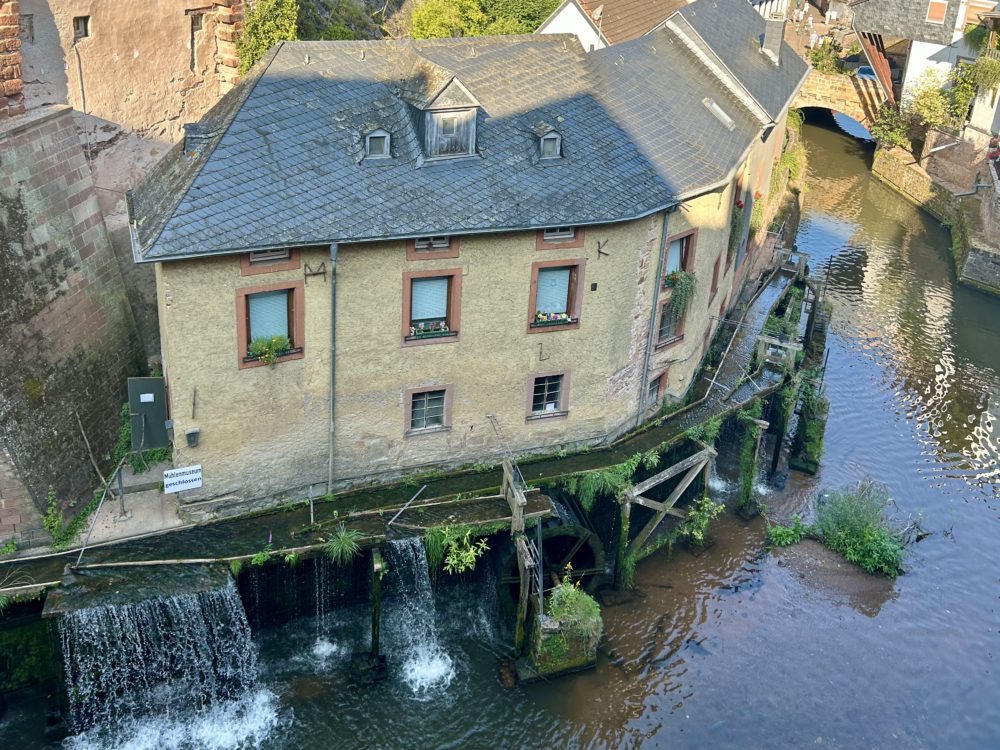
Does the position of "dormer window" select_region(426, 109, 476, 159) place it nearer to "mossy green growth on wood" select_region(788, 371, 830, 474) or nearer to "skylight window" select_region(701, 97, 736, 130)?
"skylight window" select_region(701, 97, 736, 130)

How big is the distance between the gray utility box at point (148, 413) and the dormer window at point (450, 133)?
26.2 feet

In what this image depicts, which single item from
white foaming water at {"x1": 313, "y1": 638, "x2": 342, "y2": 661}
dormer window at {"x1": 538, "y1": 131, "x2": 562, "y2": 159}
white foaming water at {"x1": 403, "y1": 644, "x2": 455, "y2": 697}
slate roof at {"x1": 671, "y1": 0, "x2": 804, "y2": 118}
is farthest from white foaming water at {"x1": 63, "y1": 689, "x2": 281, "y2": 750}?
slate roof at {"x1": 671, "y1": 0, "x2": 804, "y2": 118}

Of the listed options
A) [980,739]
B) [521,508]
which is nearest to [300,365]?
[521,508]

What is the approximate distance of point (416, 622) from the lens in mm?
25641

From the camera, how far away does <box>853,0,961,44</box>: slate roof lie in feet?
191

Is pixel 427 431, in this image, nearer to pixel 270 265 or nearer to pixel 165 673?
pixel 270 265

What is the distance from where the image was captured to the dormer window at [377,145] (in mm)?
23594

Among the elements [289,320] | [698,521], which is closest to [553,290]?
[289,320]

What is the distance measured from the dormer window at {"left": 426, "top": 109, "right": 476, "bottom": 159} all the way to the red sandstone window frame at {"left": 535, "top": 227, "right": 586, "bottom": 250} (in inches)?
100.0

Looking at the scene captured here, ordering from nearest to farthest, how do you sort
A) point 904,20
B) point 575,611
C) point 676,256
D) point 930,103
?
point 575,611 → point 676,256 → point 930,103 → point 904,20

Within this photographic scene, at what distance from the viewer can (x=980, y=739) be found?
2466 centimetres

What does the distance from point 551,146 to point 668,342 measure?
684 cm

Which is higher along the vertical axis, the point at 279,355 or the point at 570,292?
the point at 570,292

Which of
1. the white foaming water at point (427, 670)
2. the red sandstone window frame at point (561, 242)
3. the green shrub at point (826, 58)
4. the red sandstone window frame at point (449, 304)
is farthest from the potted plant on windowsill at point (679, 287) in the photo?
the green shrub at point (826, 58)
